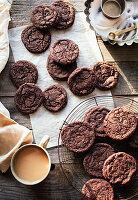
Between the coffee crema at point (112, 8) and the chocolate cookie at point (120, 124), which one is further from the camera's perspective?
the coffee crema at point (112, 8)

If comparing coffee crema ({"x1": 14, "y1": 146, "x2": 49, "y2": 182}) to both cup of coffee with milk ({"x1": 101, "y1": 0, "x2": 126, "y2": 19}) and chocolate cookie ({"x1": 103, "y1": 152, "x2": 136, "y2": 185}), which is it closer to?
chocolate cookie ({"x1": 103, "y1": 152, "x2": 136, "y2": 185})

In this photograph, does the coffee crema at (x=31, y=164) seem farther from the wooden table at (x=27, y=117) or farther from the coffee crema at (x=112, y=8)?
the coffee crema at (x=112, y=8)

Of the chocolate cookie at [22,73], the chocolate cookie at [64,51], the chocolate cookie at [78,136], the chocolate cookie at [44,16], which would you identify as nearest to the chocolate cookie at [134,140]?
the chocolate cookie at [78,136]

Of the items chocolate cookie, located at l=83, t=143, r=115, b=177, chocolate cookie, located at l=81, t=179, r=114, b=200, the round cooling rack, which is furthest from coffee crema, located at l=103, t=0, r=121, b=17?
chocolate cookie, located at l=81, t=179, r=114, b=200

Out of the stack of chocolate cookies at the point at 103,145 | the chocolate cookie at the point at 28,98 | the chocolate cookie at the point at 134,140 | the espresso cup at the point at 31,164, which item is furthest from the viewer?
the chocolate cookie at the point at 28,98

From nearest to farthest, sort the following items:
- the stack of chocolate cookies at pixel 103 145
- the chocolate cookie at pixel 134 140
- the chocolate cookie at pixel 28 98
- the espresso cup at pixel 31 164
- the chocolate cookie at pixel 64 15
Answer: the espresso cup at pixel 31 164, the stack of chocolate cookies at pixel 103 145, the chocolate cookie at pixel 134 140, the chocolate cookie at pixel 28 98, the chocolate cookie at pixel 64 15

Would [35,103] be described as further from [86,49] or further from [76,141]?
[86,49]

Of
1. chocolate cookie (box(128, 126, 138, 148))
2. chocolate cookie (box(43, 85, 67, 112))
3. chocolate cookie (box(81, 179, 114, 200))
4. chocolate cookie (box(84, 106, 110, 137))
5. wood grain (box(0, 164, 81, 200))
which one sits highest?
chocolate cookie (box(43, 85, 67, 112))
